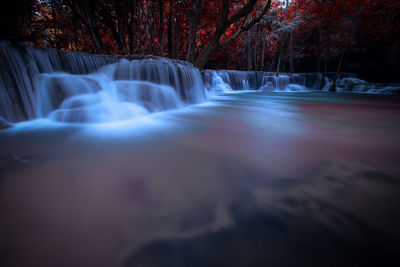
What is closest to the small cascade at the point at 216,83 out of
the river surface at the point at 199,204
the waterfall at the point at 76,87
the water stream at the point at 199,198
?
the waterfall at the point at 76,87

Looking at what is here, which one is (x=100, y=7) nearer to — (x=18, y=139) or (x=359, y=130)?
(x=18, y=139)

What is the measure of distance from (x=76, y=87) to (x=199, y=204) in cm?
344

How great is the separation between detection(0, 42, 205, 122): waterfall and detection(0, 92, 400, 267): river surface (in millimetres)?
1190

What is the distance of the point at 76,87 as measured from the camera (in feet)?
10.3

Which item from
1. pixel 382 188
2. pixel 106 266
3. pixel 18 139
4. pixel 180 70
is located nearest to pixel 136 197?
pixel 106 266

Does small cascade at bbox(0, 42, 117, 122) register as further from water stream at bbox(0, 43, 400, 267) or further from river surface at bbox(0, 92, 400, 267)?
river surface at bbox(0, 92, 400, 267)

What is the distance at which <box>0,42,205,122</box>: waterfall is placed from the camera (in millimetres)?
2570

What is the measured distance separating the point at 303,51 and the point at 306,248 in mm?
19177

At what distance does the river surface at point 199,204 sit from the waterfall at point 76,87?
119cm

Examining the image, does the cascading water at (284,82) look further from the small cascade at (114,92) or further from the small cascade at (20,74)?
the small cascade at (20,74)

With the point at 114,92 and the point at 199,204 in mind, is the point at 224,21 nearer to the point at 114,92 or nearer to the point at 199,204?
the point at 114,92

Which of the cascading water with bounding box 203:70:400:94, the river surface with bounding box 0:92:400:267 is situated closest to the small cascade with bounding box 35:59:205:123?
the river surface with bounding box 0:92:400:267

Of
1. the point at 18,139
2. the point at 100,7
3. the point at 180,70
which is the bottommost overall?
the point at 18,139

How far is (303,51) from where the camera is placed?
15.5 m
